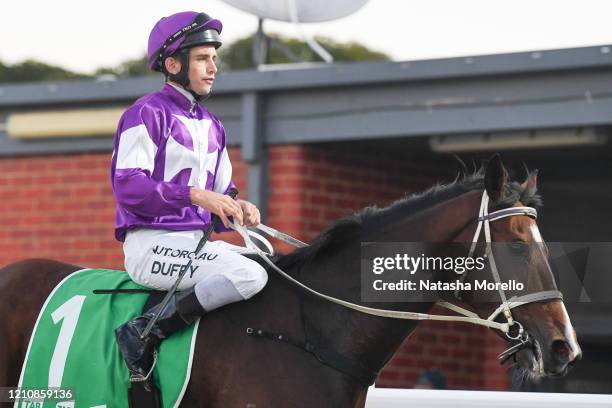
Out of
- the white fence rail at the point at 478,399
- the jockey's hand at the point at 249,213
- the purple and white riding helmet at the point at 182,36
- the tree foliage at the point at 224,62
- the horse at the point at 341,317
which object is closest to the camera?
the horse at the point at 341,317

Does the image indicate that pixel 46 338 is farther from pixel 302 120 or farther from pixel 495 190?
pixel 302 120

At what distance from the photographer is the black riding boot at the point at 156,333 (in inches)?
177

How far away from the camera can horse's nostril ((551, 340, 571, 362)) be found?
4113mm

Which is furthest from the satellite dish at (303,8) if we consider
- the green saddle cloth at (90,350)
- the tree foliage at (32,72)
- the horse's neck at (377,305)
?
the tree foliage at (32,72)

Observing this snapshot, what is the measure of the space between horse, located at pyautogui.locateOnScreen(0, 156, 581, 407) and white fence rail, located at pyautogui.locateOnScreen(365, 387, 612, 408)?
0.75 metres

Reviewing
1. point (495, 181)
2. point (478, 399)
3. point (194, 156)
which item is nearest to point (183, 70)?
point (194, 156)

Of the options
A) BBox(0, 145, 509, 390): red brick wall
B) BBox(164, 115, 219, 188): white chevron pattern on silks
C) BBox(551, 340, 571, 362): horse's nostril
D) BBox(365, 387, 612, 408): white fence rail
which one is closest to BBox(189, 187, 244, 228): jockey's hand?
BBox(164, 115, 219, 188): white chevron pattern on silks

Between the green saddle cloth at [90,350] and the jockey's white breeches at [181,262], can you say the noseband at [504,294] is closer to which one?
the jockey's white breeches at [181,262]

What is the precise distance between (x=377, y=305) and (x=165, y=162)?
42.8 inches

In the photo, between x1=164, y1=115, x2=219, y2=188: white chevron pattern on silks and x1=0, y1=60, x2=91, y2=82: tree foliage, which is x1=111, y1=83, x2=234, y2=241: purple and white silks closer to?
x1=164, y1=115, x2=219, y2=188: white chevron pattern on silks

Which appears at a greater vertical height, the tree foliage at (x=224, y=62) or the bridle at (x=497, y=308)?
the tree foliage at (x=224, y=62)

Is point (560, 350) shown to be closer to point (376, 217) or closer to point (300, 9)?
point (376, 217)

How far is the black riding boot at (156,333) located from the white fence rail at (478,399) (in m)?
1.15

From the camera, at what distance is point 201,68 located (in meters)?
4.93
